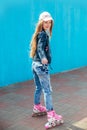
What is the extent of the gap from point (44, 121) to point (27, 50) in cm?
282

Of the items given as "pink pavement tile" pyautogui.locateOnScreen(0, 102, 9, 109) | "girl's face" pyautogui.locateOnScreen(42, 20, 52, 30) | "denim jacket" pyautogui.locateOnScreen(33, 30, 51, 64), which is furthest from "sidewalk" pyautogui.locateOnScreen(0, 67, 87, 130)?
"girl's face" pyautogui.locateOnScreen(42, 20, 52, 30)

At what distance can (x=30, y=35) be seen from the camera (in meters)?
7.88

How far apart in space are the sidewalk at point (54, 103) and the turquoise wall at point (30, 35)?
39 centimetres

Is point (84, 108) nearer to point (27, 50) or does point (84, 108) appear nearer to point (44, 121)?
point (44, 121)

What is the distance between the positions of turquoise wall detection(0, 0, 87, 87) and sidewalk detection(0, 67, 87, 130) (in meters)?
0.39

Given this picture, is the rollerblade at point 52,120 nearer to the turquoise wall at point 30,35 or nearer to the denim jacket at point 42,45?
the denim jacket at point 42,45

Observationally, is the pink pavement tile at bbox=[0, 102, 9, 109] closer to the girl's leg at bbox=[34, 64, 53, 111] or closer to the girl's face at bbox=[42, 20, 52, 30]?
the girl's leg at bbox=[34, 64, 53, 111]

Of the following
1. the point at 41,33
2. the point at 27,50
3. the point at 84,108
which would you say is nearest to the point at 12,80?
the point at 27,50

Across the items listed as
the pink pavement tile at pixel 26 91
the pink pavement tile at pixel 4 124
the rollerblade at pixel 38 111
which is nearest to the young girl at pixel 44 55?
the rollerblade at pixel 38 111

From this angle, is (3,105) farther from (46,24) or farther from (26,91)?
(46,24)

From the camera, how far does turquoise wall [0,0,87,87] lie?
24.2ft

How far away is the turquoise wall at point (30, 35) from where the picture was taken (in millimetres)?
7387

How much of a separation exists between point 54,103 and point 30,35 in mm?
2199

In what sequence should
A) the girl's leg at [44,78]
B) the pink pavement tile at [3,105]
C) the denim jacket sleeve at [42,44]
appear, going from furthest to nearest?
the pink pavement tile at [3,105]
the girl's leg at [44,78]
the denim jacket sleeve at [42,44]
